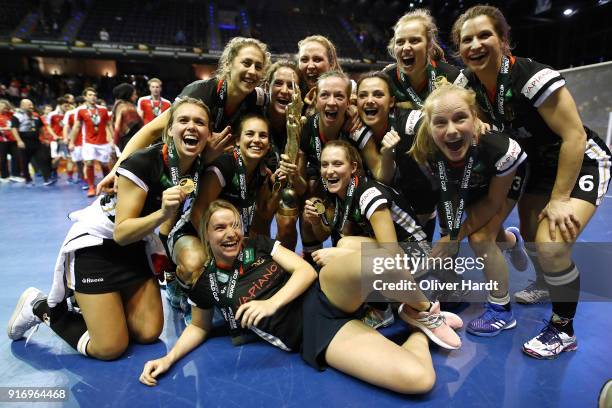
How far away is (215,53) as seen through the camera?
18.7 m

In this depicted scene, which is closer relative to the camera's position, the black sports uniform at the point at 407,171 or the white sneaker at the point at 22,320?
the white sneaker at the point at 22,320

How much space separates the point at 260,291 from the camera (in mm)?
2232

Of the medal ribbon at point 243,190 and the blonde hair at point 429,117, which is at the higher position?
the blonde hair at point 429,117

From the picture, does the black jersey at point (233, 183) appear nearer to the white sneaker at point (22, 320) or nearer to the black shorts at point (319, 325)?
the black shorts at point (319, 325)

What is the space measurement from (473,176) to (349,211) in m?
0.80

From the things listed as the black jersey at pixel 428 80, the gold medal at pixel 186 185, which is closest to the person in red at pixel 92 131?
the gold medal at pixel 186 185

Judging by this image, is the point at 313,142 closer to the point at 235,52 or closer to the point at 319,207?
the point at 319,207

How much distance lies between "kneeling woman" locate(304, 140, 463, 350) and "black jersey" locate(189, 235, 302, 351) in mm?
297

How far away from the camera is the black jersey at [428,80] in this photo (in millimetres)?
2861

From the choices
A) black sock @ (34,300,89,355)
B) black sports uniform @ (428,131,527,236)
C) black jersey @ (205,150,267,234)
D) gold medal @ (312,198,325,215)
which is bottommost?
black sock @ (34,300,89,355)

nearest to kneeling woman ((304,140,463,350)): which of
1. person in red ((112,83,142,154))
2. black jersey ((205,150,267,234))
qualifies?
black jersey ((205,150,267,234))

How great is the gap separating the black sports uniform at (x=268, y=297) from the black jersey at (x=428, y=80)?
63.2 inches

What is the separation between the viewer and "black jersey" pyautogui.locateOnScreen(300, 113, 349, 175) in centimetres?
292

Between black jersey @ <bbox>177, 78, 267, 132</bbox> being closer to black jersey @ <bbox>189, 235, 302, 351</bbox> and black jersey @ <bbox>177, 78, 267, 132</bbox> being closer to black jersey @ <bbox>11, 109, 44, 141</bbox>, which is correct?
black jersey @ <bbox>189, 235, 302, 351</bbox>
